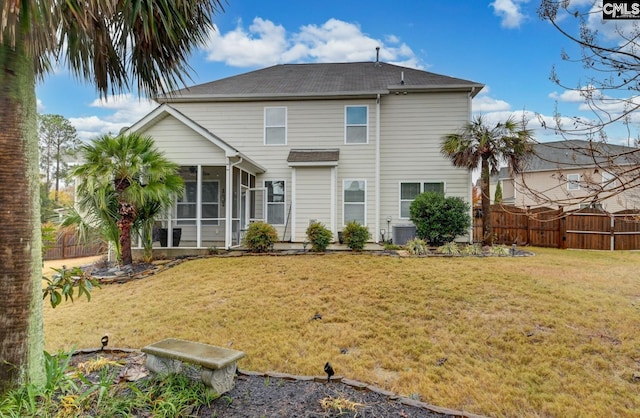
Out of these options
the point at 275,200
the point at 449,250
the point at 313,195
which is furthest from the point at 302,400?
the point at 275,200

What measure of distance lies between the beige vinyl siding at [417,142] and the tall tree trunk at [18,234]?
11.4 m

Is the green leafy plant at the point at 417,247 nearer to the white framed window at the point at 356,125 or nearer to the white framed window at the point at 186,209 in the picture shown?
the white framed window at the point at 356,125

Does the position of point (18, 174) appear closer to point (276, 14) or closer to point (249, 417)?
point (249, 417)

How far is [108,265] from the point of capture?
9.41 meters

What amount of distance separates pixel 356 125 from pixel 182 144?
6.48 metres

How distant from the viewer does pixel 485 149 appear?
10.7 m

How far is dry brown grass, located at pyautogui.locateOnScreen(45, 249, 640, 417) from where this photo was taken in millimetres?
3562

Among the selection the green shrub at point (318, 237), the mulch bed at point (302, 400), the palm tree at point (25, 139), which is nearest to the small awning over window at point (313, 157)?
the green shrub at point (318, 237)

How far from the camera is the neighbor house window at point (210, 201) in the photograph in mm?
12628

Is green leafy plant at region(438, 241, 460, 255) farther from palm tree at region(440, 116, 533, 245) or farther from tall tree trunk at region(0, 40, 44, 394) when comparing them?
tall tree trunk at region(0, 40, 44, 394)

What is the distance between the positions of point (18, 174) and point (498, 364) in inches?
206

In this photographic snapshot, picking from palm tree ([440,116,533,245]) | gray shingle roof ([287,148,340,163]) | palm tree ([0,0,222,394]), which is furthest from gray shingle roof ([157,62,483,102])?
palm tree ([0,0,222,394])

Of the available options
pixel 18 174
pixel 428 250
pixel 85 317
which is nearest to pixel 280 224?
pixel 428 250

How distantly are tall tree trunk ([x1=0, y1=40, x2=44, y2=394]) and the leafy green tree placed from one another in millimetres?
26824
